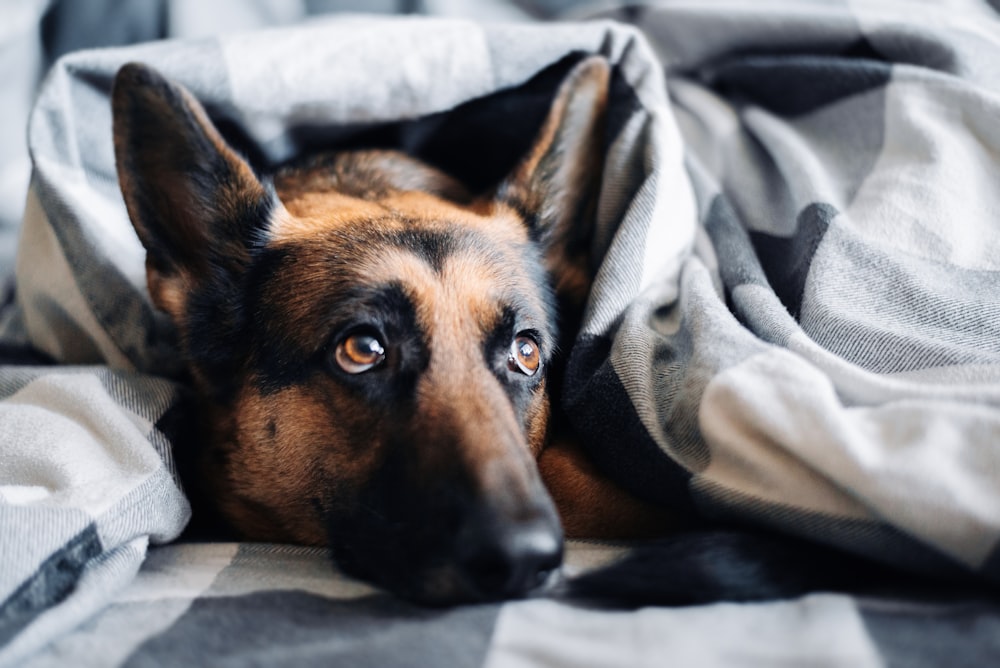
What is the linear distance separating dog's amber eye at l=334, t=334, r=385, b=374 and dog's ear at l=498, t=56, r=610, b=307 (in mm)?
553

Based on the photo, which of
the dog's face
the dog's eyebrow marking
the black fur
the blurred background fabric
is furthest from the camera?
the blurred background fabric

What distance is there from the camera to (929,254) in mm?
1416

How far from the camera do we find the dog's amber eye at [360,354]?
4.36 ft

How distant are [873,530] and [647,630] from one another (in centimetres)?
32

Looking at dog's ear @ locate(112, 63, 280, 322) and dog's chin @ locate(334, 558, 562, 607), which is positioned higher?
dog's ear @ locate(112, 63, 280, 322)

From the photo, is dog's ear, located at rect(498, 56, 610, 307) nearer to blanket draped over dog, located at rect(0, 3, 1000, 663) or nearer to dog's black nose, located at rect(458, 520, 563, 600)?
blanket draped over dog, located at rect(0, 3, 1000, 663)

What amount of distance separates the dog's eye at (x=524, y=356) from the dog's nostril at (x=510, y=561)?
1.58 feet

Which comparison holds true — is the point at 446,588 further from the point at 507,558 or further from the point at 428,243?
the point at 428,243

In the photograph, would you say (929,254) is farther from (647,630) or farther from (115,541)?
(115,541)

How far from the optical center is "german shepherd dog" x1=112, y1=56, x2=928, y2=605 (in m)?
1.05

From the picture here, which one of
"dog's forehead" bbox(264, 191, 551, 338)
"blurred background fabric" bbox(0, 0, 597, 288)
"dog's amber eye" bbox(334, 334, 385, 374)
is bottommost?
"dog's amber eye" bbox(334, 334, 385, 374)

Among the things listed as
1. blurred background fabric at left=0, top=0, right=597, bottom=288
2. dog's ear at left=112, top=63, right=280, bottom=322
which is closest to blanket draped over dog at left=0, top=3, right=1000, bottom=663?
dog's ear at left=112, top=63, right=280, bottom=322

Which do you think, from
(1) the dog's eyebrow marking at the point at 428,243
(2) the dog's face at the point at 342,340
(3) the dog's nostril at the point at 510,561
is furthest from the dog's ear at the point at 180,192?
(3) the dog's nostril at the point at 510,561

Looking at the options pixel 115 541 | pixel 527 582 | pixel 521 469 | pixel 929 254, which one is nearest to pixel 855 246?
pixel 929 254
